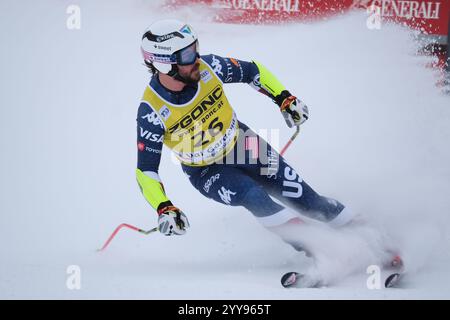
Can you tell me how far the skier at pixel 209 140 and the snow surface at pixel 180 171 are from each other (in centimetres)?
32

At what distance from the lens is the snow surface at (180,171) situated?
4.32 m

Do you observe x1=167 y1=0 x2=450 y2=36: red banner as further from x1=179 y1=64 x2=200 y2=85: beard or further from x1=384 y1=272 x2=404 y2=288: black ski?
x1=384 y1=272 x2=404 y2=288: black ski

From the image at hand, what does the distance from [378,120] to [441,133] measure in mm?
517

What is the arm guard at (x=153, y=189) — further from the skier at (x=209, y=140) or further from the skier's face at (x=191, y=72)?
the skier's face at (x=191, y=72)

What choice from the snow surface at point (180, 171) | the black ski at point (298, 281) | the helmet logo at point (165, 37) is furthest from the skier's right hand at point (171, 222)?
the helmet logo at point (165, 37)

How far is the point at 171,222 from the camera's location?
150 inches

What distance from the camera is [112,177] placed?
528cm

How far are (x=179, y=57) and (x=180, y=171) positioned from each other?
59.4 inches

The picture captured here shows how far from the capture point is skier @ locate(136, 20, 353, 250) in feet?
13.0

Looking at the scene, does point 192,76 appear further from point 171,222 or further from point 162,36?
point 171,222

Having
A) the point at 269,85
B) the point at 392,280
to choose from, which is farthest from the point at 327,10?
the point at 392,280

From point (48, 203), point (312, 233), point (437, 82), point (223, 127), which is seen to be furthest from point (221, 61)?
point (437, 82)

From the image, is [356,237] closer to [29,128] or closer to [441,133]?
[441,133]

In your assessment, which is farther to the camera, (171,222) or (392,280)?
(392,280)
